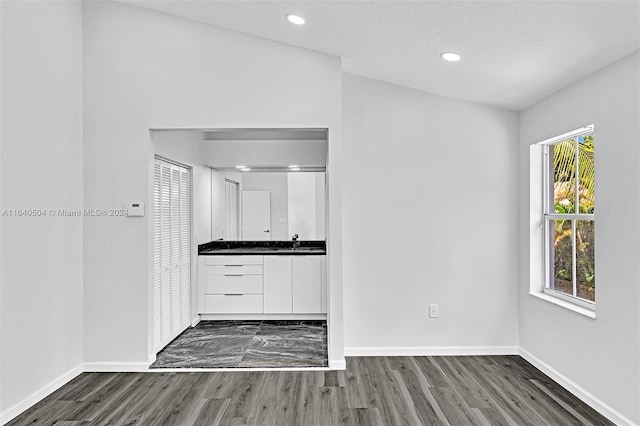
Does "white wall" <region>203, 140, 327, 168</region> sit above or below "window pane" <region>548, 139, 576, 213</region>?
above

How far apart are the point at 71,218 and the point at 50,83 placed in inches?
40.2

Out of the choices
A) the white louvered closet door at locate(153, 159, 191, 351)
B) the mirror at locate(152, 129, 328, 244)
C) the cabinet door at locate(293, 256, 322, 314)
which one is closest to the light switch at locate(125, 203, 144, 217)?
the white louvered closet door at locate(153, 159, 191, 351)

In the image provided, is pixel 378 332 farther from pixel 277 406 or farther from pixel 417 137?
pixel 417 137

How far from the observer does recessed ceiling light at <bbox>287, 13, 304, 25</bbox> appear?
3.10 m

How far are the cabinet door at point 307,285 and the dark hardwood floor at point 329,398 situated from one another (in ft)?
4.98

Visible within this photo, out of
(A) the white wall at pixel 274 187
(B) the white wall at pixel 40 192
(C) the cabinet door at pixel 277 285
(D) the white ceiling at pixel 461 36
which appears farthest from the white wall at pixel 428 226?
(B) the white wall at pixel 40 192

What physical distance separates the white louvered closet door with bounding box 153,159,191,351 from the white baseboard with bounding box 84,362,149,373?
0.32m

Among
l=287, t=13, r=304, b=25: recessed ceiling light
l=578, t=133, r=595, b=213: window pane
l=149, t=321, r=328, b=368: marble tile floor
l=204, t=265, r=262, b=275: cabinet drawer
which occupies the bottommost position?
l=149, t=321, r=328, b=368: marble tile floor

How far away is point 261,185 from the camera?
5.82 meters

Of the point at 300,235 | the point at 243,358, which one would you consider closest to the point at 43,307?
the point at 243,358

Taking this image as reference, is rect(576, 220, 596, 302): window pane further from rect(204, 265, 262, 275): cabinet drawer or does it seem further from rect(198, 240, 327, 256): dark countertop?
rect(204, 265, 262, 275): cabinet drawer

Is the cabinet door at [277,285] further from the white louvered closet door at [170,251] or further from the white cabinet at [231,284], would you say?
the white louvered closet door at [170,251]

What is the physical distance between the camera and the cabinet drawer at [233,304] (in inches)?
205

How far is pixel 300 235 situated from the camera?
587 centimetres
